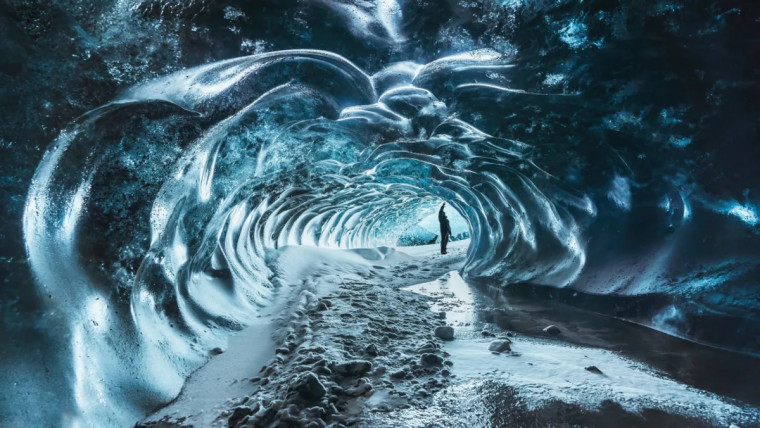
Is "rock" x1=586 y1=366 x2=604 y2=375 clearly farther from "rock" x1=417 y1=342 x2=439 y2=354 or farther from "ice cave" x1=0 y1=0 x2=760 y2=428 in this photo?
"rock" x1=417 y1=342 x2=439 y2=354

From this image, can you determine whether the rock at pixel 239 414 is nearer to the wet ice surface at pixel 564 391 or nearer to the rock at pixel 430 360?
the wet ice surface at pixel 564 391

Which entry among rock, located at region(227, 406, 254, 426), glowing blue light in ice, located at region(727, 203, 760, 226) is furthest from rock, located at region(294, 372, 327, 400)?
glowing blue light in ice, located at region(727, 203, 760, 226)

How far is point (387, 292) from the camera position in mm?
7309

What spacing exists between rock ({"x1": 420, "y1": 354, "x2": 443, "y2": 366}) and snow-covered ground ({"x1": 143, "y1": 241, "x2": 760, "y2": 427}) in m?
0.01

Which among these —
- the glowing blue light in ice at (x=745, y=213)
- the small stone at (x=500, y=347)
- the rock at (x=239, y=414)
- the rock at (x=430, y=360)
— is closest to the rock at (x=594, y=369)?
the small stone at (x=500, y=347)

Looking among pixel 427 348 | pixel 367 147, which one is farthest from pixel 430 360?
pixel 367 147

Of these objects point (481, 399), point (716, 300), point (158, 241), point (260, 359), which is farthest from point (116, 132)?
point (716, 300)

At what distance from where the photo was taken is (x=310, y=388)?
260 cm

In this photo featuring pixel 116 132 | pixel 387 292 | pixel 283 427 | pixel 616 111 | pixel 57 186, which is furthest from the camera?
pixel 387 292

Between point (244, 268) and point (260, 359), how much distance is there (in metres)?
4.36

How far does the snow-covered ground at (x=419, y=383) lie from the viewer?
92.4 inches

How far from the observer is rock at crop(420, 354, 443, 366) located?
10.6 ft

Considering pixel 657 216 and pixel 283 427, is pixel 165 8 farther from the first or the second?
pixel 657 216

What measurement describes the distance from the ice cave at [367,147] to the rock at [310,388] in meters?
0.02
